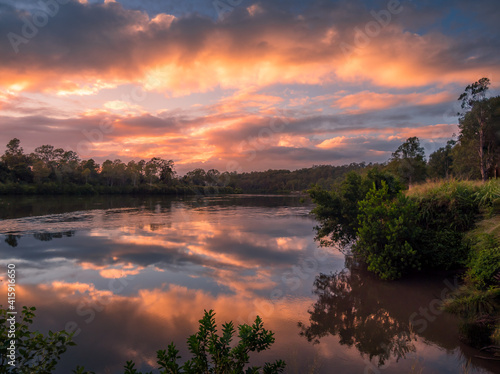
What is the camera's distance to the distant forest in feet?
105

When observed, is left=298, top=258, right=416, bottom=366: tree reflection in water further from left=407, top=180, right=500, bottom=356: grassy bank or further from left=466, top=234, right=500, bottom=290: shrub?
left=466, top=234, right=500, bottom=290: shrub

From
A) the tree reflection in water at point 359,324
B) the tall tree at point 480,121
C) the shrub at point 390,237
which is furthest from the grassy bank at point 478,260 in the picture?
the tall tree at point 480,121

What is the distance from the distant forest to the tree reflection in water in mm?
3566

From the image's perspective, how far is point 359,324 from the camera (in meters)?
6.76

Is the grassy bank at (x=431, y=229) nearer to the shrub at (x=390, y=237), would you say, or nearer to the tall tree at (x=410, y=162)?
the shrub at (x=390, y=237)

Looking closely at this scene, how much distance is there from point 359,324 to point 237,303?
301 centimetres

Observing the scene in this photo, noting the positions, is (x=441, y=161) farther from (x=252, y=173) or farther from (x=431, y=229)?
(x=252, y=173)

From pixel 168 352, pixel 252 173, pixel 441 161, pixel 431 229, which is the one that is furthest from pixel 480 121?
pixel 252 173

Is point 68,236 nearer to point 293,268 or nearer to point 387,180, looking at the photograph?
point 293,268

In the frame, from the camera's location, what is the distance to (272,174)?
153m

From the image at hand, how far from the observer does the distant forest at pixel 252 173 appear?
105 ft

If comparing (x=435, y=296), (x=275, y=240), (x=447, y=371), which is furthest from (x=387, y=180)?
(x=447, y=371)

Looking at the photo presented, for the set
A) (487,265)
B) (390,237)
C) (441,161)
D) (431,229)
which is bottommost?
(487,265)

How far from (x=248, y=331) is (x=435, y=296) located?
6912mm
